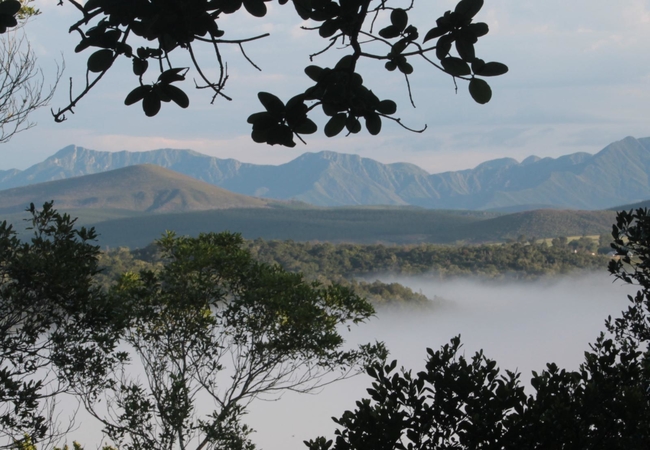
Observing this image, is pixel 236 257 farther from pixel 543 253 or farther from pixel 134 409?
pixel 543 253

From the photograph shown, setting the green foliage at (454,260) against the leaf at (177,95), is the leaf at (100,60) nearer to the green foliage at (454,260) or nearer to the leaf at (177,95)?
the leaf at (177,95)

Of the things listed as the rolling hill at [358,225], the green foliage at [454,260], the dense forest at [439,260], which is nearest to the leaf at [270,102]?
the dense forest at [439,260]

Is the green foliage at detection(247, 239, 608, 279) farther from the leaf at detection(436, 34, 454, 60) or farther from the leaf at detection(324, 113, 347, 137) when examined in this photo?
the leaf at detection(436, 34, 454, 60)

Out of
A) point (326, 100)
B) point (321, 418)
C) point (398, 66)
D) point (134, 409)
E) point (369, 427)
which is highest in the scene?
point (398, 66)

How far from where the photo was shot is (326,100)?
1479 millimetres

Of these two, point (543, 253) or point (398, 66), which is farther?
point (543, 253)

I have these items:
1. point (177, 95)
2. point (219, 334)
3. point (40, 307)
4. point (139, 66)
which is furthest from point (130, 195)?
point (177, 95)

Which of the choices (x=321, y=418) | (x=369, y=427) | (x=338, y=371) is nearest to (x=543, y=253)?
(x=321, y=418)

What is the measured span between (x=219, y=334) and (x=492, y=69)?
215 inches

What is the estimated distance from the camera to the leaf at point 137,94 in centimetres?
148

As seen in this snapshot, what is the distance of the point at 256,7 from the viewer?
1.46 metres

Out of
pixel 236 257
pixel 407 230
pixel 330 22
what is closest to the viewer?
pixel 330 22

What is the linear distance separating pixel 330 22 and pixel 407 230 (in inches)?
4142

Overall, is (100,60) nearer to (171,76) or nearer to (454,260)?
(171,76)
